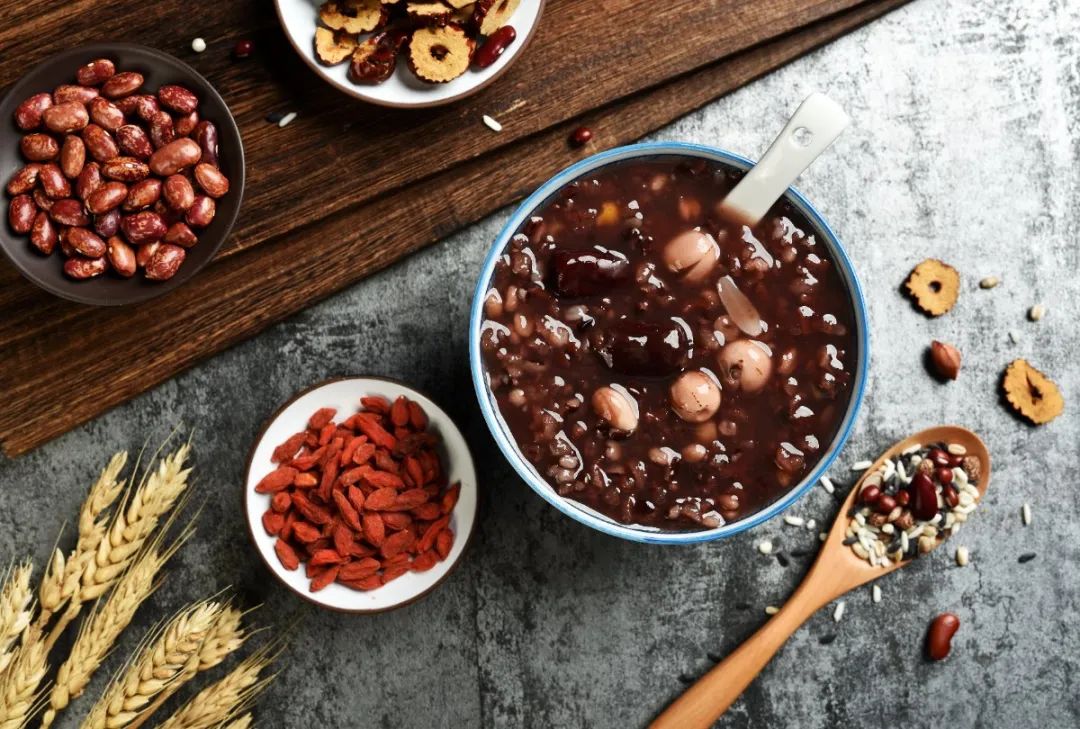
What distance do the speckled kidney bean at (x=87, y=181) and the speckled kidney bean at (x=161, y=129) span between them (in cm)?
13

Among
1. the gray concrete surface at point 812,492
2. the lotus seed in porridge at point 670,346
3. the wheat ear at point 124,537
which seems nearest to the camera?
the lotus seed in porridge at point 670,346

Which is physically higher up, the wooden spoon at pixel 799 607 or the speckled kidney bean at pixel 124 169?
the speckled kidney bean at pixel 124 169

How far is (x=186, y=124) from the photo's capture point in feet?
6.89

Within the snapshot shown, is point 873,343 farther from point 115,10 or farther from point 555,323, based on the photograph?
point 115,10

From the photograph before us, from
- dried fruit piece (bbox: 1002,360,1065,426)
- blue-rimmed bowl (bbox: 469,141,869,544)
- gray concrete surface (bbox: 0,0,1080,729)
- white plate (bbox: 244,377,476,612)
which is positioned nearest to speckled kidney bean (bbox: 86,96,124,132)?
gray concrete surface (bbox: 0,0,1080,729)

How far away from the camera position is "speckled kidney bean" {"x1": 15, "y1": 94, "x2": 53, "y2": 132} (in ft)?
6.73

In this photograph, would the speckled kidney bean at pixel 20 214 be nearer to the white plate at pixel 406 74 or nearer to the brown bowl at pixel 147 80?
the brown bowl at pixel 147 80

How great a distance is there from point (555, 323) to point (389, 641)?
36.8 inches

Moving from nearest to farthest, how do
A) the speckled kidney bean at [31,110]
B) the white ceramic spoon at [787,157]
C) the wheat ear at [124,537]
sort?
the white ceramic spoon at [787,157]
the speckled kidney bean at [31,110]
the wheat ear at [124,537]

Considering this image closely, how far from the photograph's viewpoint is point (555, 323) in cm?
186

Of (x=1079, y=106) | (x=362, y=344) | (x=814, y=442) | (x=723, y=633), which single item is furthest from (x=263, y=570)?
(x=1079, y=106)

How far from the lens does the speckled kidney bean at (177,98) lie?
2084 mm

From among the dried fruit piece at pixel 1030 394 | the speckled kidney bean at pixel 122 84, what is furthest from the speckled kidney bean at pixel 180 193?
the dried fruit piece at pixel 1030 394

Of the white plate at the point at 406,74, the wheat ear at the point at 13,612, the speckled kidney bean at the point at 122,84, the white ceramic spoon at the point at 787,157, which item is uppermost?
the white ceramic spoon at the point at 787,157
